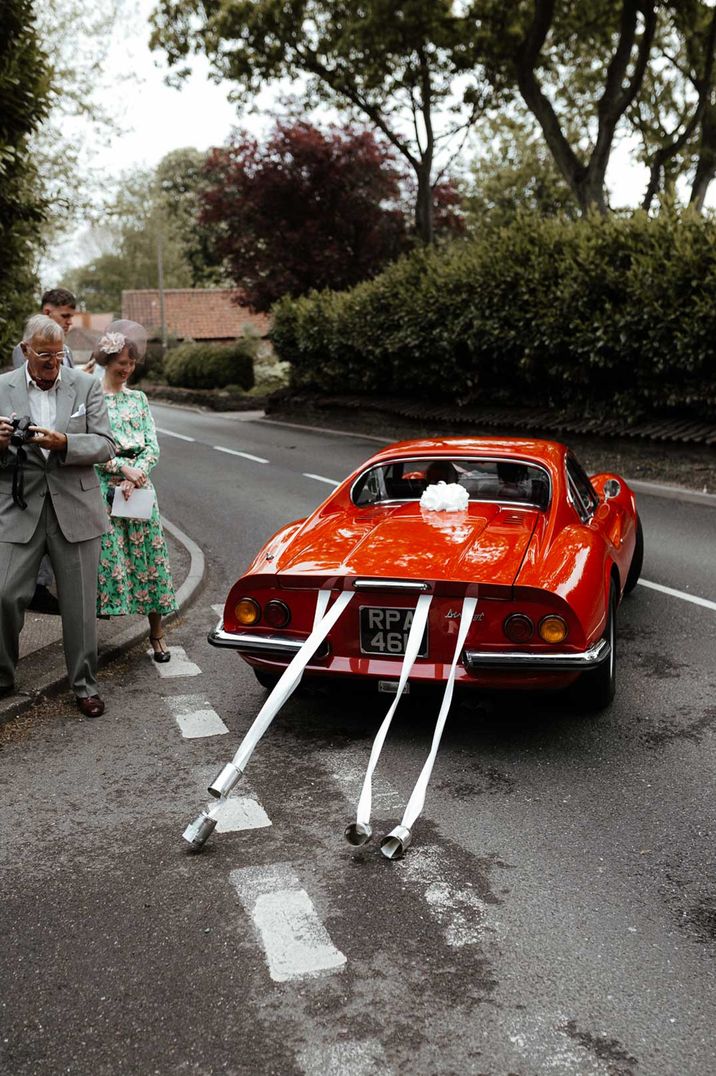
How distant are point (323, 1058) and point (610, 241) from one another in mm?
15380

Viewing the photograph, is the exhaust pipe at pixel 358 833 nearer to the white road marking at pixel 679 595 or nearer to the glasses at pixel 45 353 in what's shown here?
the glasses at pixel 45 353

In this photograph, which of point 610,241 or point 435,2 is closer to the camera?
Result: point 610,241

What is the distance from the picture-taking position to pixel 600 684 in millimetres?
5160

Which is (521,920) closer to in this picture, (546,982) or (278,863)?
(546,982)

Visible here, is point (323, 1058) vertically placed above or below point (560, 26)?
below

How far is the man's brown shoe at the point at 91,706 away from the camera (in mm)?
5402

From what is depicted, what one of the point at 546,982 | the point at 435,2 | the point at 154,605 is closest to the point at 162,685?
the point at 154,605

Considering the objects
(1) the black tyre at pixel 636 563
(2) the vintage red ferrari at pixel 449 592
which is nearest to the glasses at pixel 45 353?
(2) the vintage red ferrari at pixel 449 592

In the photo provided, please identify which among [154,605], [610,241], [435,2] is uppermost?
[435,2]

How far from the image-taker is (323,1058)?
2686mm

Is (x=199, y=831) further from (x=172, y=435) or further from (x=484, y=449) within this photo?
(x=172, y=435)

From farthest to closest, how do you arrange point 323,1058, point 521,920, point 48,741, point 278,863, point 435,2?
point 435,2, point 48,741, point 278,863, point 521,920, point 323,1058

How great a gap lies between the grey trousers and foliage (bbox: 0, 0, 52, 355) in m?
4.44

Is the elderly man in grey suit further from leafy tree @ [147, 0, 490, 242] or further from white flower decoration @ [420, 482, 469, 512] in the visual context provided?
leafy tree @ [147, 0, 490, 242]
